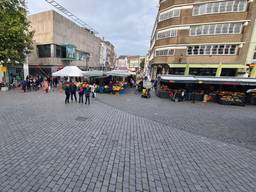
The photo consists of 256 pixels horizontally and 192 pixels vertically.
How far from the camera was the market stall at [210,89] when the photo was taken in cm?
1407

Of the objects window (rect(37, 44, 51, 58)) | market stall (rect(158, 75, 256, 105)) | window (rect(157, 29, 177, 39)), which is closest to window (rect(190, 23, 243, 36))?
window (rect(157, 29, 177, 39))

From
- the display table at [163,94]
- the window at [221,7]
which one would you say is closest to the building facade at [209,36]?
the window at [221,7]

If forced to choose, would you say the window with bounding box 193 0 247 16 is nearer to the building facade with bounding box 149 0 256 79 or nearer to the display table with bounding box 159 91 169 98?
the building facade with bounding box 149 0 256 79

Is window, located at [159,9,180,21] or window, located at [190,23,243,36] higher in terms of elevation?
window, located at [159,9,180,21]

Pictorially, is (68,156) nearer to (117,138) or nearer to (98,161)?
(98,161)

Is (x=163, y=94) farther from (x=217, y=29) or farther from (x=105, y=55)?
(x=105, y=55)

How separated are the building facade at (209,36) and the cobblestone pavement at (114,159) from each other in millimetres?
19558

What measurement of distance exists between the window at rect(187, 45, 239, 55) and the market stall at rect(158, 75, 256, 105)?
10.2m

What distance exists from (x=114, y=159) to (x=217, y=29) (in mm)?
26414

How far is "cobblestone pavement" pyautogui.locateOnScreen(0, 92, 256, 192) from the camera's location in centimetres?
354

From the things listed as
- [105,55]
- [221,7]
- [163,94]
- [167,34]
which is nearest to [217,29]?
[221,7]

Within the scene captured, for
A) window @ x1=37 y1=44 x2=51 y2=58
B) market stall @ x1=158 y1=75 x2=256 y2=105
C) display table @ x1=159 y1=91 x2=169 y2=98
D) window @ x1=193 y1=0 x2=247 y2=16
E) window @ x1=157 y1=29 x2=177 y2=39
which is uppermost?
window @ x1=193 y1=0 x2=247 y2=16

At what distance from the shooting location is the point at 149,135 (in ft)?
21.5

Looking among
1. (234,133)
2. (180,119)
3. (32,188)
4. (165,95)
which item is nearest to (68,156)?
(32,188)
